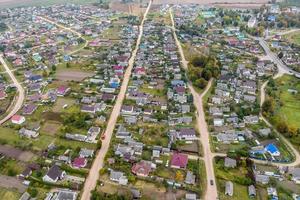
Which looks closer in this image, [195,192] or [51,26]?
[195,192]

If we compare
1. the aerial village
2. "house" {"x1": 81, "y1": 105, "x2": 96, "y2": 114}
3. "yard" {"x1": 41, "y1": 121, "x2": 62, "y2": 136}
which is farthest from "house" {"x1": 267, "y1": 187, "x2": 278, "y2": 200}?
"yard" {"x1": 41, "y1": 121, "x2": 62, "y2": 136}

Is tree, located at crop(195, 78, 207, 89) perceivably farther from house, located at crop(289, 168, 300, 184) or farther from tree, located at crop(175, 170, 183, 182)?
tree, located at crop(175, 170, 183, 182)

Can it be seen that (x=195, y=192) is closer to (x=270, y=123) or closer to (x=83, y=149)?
(x=83, y=149)

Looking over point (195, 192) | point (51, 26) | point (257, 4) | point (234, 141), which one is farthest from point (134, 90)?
point (257, 4)

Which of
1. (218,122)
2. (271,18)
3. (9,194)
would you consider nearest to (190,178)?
(218,122)

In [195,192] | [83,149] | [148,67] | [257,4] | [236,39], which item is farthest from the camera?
[257,4]

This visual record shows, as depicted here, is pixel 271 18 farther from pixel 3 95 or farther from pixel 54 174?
pixel 54 174

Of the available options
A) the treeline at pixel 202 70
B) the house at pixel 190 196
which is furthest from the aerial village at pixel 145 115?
the treeline at pixel 202 70
